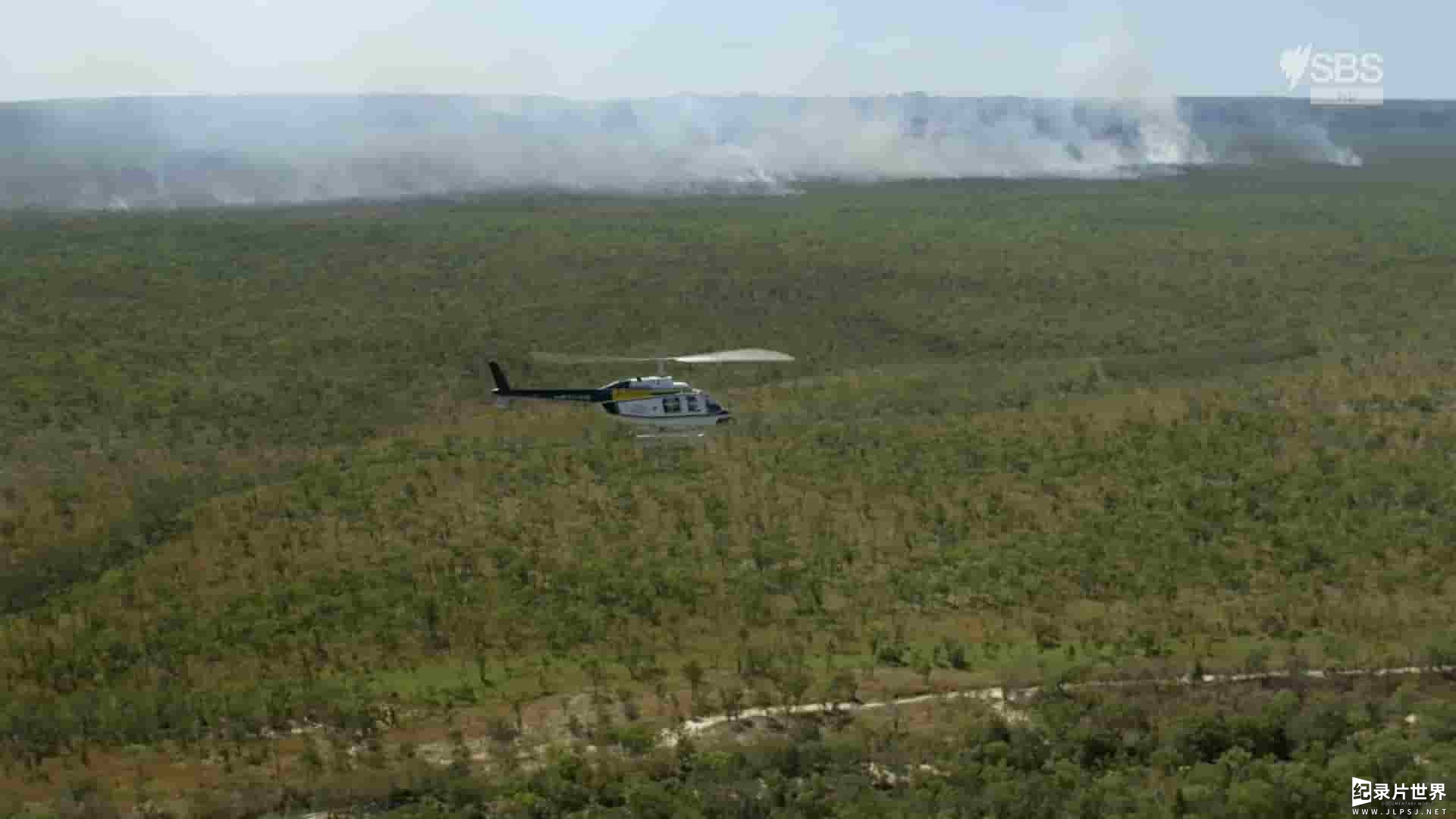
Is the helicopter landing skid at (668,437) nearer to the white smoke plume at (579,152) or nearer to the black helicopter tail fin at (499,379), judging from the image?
the black helicopter tail fin at (499,379)

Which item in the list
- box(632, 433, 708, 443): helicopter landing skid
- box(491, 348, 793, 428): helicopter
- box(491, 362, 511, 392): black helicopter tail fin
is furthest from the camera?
box(632, 433, 708, 443): helicopter landing skid

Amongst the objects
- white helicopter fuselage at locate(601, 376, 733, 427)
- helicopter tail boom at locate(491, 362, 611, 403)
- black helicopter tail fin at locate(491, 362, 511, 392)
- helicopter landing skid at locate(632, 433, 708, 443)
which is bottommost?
helicopter landing skid at locate(632, 433, 708, 443)

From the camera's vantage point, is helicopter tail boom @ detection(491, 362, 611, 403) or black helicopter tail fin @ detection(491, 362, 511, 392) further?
helicopter tail boom @ detection(491, 362, 611, 403)

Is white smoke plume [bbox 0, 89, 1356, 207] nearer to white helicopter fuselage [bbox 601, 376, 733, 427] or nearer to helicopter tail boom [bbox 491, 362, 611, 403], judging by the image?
helicopter tail boom [bbox 491, 362, 611, 403]

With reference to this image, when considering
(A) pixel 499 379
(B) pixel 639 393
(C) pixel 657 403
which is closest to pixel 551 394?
(A) pixel 499 379

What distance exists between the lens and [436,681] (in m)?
23.6

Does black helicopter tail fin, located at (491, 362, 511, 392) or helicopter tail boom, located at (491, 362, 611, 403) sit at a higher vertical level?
black helicopter tail fin, located at (491, 362, 511, 392)

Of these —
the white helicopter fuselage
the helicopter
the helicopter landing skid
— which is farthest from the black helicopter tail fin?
the helicopter landing skid

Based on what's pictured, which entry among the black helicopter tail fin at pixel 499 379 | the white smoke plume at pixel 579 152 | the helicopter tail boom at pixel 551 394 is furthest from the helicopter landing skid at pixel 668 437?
the white smoke plume at pixel 579 152

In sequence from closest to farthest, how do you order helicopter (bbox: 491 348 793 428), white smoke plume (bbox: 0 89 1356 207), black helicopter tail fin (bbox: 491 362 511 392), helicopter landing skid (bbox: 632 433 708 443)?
black helicopter tail fin (bbox: 491 362 511 392)
helicopter (bbox: 491 348 793 428)
helicopter landing skid (bbox: 632 433 708 443)
white smoke plume (bbox: 0 89 1356 207)

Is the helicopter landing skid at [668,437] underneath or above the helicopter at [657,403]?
underneath

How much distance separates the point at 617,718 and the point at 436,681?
392 cm

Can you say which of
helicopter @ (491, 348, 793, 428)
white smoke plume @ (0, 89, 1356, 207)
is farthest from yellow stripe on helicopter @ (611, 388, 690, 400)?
white smoke plume @ (0, 89, 1356, 207)

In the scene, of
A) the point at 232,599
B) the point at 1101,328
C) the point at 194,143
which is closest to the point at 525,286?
the point at 1101,328
